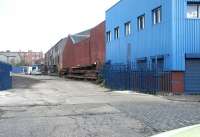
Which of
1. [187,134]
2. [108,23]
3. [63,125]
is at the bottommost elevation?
[63,125]

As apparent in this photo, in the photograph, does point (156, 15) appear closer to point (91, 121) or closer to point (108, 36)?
point (108, 36)

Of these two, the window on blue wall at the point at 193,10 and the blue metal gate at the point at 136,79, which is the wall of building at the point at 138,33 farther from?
the window on blue wall at the point at 193,10

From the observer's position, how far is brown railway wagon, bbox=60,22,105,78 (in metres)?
48.9

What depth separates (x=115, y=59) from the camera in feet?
144

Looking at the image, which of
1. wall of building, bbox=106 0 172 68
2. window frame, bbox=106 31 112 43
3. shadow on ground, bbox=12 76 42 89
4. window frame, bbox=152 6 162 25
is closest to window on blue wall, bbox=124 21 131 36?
wall of building, bbox=106 0 172 68

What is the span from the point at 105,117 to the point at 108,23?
32.1 m

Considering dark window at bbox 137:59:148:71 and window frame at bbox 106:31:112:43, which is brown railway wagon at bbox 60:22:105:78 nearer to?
window frame at bbox 106:31:112:43

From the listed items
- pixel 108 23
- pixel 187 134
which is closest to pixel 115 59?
pixel 108 23

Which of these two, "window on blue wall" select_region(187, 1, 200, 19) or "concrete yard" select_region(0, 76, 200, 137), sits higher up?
"window on blue wall" select_region(187, 1, 200, 19)

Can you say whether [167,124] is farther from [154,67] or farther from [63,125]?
[154,67]

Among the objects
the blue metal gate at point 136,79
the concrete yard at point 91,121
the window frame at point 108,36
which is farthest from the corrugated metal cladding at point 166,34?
the concrete yard at point 91,121

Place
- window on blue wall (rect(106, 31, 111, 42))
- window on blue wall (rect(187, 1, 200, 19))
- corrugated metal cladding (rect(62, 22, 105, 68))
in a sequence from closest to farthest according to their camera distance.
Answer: window on blue wall (rect(187, 1, 200, 19)) → window on blue wall (rect(106, 31, 111, 42)) → corrugated metal cladding (rect(62, 22, 105, 68))

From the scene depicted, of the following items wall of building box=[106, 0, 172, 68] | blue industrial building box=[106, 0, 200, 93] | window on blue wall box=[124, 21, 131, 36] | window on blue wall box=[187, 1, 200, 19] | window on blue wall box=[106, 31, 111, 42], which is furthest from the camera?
window on blue wall box=[106, 31, 111, 42]

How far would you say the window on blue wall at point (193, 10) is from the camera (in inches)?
1152
